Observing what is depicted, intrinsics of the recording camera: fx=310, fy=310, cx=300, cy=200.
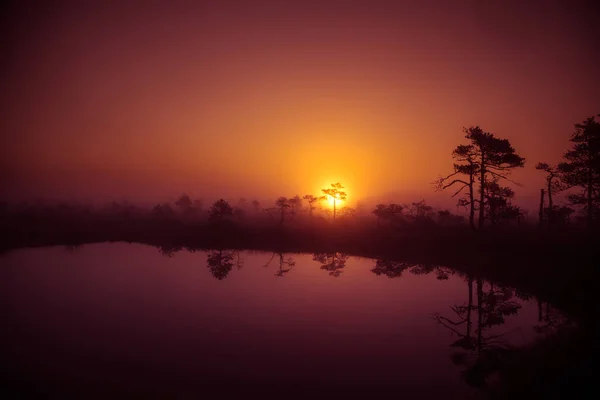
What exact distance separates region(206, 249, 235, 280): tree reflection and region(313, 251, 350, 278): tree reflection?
399 inches

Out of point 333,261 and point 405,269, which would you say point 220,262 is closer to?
point 333,261

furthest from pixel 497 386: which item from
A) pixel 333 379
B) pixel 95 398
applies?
pixel 95 398

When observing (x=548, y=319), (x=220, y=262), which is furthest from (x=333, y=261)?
(x=548, y=319)

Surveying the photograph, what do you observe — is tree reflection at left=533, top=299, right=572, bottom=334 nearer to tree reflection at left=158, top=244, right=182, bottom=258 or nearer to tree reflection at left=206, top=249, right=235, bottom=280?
tree reflection at left=206, top=249, right=235, bottom=280

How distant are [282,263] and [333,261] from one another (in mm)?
Result: 6068

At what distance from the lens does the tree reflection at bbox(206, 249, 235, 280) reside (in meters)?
29.9

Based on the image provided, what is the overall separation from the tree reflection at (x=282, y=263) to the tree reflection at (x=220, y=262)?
179 inches

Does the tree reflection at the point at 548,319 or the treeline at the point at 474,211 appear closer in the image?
the tree reflection at the point at 548,319

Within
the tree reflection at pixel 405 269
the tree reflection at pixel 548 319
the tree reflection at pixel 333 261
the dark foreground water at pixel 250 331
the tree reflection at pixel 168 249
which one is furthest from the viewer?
the tree reflection at pixel 168 249

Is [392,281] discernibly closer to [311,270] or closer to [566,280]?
[311,270]

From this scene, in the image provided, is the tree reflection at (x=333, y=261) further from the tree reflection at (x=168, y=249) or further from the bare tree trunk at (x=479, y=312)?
the tree reflection at (x=168, y=249)

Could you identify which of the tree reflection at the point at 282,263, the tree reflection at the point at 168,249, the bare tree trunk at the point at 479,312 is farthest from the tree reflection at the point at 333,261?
the tree reflection at the point at 168,249

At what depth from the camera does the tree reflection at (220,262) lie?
2985cm

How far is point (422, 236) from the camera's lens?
141ft
